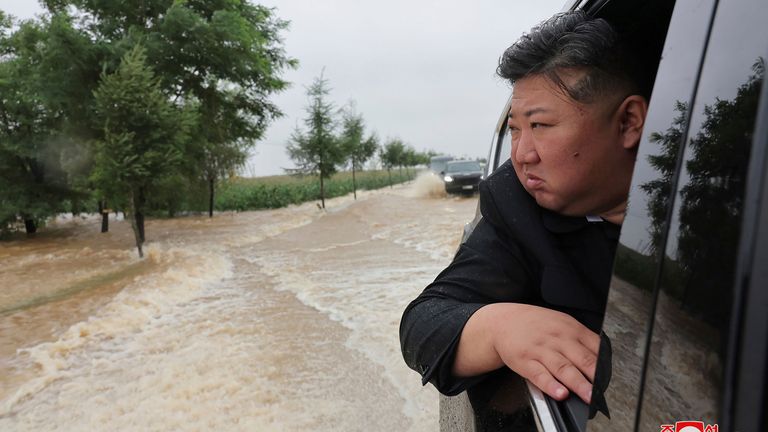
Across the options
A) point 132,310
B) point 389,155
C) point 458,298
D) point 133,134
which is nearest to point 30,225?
point 133,134

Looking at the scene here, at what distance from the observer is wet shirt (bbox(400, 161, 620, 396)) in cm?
105

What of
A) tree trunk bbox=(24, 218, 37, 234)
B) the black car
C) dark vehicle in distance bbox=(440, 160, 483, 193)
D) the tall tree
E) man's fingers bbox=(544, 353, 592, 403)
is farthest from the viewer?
dark vehicle in distance bbox=(440, 160, 483, 193)

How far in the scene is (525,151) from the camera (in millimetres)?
1120

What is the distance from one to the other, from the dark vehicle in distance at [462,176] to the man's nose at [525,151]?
22.1m

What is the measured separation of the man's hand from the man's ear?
0.42m

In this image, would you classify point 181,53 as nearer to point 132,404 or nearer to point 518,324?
point 132,404

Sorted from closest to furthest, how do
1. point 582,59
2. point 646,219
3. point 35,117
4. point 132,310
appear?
point 646,219 < point 582,59 < point 132,310 < point 35,117

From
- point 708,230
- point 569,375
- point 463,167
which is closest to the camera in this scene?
point 708,230

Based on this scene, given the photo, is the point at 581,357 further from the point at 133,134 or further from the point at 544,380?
the point at 133,134

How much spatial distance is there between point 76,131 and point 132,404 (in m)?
12.5

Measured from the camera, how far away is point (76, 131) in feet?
45.2

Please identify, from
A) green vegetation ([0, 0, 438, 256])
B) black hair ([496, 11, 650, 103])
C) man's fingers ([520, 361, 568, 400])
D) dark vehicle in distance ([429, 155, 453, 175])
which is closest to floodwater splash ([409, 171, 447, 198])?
dark vehicle in distance ([429, 155, 453, 175])

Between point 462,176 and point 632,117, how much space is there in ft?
74.3

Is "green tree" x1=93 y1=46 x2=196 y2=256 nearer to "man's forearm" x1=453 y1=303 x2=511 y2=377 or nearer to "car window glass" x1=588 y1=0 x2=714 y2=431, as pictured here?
"man's forearm" x1=453 y1=303 x2=511 y2=377
